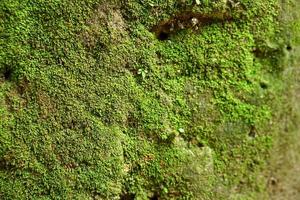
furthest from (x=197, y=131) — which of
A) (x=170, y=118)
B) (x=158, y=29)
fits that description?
(x=158, y=29)

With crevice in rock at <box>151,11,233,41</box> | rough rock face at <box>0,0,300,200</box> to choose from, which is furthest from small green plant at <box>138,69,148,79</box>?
crevice in rock at <box>151,11,233,41</box>

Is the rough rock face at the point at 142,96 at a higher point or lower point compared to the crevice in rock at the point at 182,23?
lower

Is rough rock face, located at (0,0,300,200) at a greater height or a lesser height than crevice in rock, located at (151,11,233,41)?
lesser

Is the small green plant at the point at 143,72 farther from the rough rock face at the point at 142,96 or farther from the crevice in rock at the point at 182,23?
the crevice in rock at the point at 182,23

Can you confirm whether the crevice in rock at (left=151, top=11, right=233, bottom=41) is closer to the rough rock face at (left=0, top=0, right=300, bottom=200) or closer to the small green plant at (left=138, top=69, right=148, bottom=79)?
the rough rock face at (left=0, top=0, right=300, bottom=200)

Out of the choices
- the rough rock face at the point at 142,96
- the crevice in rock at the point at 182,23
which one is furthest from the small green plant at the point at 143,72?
the crevice in rock at the point at 182,23

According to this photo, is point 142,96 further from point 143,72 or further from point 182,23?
point 182,23

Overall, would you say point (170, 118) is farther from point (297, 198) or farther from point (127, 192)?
point (297, 198)

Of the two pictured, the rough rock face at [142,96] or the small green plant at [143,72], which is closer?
the rough rock face at [142,96]

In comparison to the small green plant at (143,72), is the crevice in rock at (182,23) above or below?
above
